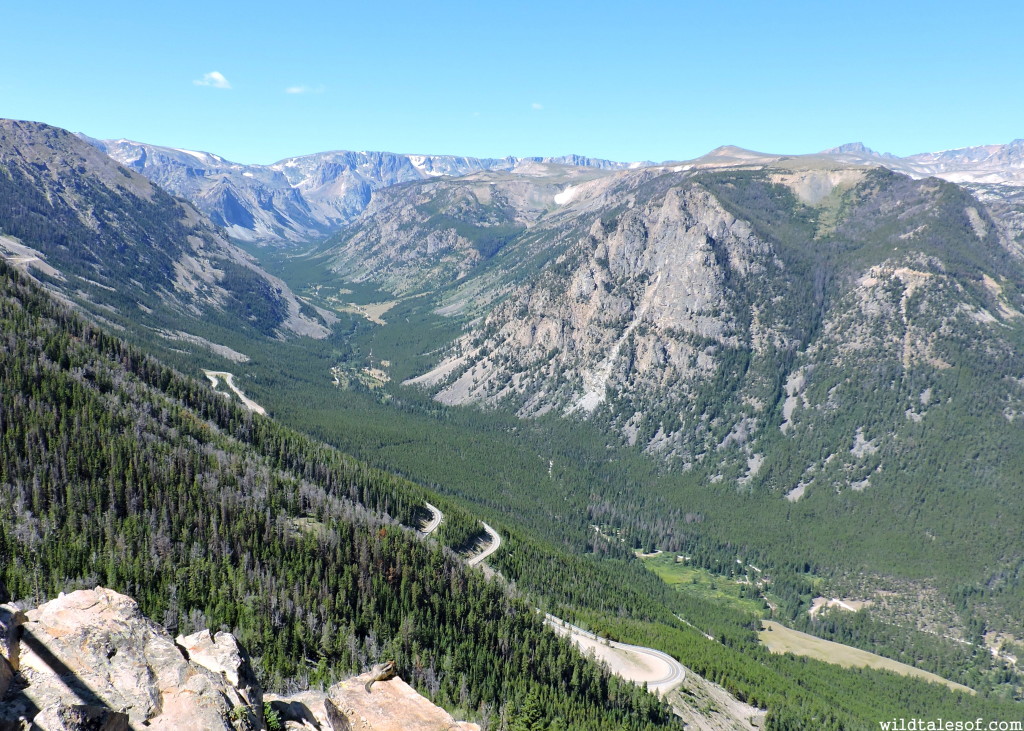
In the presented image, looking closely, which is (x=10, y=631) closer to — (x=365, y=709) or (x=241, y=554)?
(x=365, y=709)

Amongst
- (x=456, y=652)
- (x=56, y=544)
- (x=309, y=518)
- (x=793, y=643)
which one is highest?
(x=56, y=544)

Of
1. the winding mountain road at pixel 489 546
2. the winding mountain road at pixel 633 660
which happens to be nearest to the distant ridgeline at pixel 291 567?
the winding mountain road at pixel 489 546

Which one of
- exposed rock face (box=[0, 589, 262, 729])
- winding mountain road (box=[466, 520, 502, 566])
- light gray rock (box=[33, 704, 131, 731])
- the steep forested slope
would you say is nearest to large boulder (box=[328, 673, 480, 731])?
exposed rock face (box=[0, 589, 262, 729])

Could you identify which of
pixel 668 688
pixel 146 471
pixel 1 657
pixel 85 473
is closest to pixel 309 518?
pixel 146 471

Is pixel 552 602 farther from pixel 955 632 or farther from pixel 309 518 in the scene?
pixel 955 632

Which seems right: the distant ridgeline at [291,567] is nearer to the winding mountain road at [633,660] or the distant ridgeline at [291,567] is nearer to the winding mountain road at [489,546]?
the winding mountain road at [489,546]

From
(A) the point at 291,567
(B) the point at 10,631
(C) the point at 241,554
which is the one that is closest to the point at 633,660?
(A) the point at 291,567
